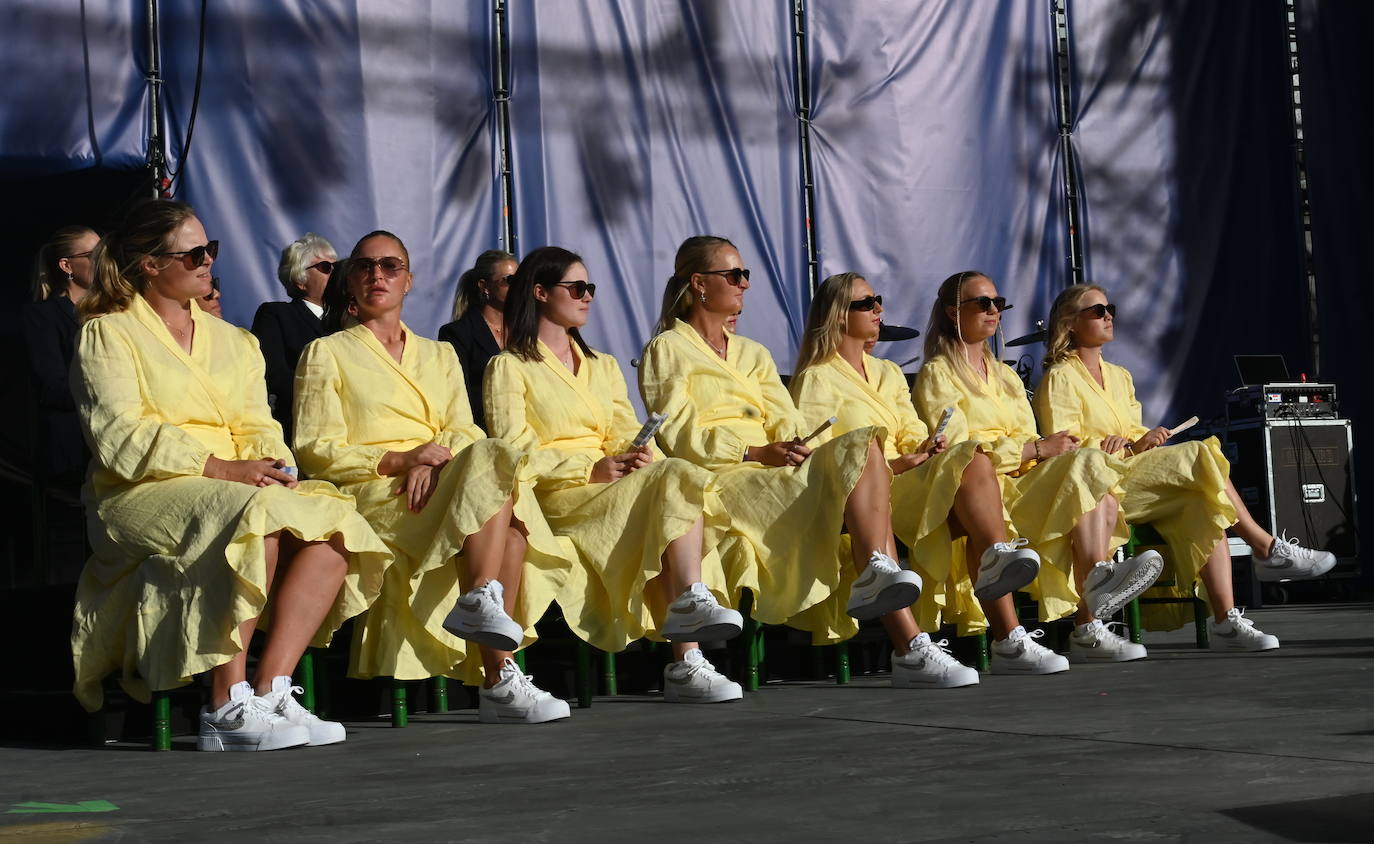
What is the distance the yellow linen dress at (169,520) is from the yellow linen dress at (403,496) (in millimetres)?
172

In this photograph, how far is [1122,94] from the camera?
766 cm

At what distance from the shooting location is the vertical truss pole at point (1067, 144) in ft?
24.6

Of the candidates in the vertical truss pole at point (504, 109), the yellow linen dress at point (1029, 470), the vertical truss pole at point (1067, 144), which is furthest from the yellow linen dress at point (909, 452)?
the vertical truss pole at point (1067, 144)

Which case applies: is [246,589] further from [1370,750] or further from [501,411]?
[1370,750]

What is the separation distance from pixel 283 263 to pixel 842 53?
322 centimetres

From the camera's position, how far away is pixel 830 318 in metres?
4.55

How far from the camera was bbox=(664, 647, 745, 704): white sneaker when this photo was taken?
149 inches

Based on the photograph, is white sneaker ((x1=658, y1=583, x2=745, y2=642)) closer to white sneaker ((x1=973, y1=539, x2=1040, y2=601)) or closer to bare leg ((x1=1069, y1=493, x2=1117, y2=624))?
white sneaker ((x1=973, y1=539, x2=1040, y2=601))

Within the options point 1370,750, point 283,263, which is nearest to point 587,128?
point 283,263

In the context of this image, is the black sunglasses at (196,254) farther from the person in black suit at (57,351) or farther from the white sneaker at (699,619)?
the white sneaker at (699,619)

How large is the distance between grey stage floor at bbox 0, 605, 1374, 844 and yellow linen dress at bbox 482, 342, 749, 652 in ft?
0.78

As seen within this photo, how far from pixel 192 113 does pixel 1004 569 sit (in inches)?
124

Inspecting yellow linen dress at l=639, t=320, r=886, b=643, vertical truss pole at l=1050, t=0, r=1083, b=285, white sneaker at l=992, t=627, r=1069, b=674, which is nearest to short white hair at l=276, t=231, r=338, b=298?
yellow linen dress at l=639, t=320, r=886, b=643

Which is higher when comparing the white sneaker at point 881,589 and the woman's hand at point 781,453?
the woman's hand at point 781,453
